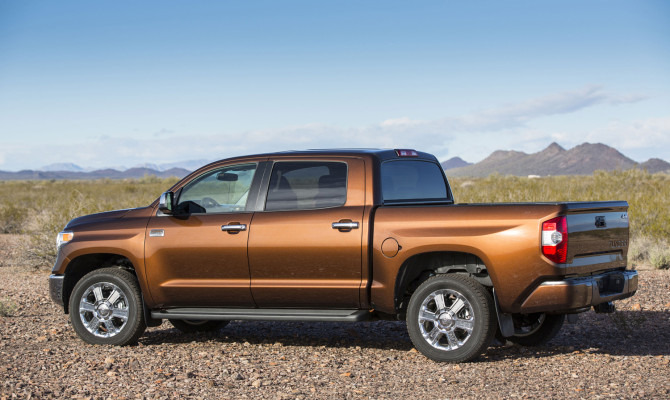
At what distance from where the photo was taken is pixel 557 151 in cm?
19400

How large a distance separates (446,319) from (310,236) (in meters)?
1.41

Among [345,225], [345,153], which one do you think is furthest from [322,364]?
[345,153]

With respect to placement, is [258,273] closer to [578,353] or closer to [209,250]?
[209,250]

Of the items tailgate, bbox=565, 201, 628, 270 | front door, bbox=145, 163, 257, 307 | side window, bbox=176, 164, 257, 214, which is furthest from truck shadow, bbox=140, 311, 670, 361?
side window, bbox=176, 164, 257, 214

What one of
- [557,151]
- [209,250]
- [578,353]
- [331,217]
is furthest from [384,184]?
[557,151]

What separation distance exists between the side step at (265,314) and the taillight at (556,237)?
1745mm

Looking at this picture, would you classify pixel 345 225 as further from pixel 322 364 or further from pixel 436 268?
pixel 322 364

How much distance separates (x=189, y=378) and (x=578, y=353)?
3.58m

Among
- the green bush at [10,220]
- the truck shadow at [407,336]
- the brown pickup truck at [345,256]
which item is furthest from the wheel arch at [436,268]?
the green bush at [10,220]

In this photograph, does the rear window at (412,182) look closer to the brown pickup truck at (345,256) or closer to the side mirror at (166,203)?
the brown pickup truck at (345,256)

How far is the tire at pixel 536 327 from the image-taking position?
7.47 meters

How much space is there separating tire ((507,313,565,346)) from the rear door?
175 centimetres

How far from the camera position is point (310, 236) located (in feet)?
22.8

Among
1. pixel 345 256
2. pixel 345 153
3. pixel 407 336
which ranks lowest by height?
pixel 407 336
